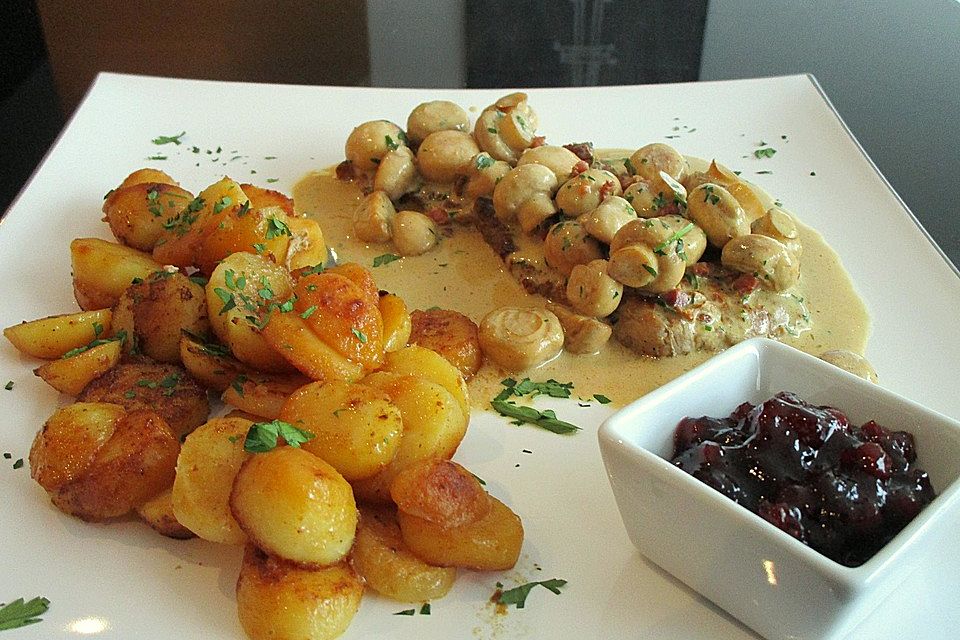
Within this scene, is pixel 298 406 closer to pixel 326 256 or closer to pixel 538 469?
pixel 538 469

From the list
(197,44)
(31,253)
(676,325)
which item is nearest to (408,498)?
(676,325)

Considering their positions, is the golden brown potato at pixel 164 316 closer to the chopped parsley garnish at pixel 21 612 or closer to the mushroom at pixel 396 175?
the chopped parsley garnish at pixel 21 612

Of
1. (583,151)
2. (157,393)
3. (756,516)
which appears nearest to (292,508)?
(157,393)

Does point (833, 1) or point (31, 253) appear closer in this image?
point (31, 253)

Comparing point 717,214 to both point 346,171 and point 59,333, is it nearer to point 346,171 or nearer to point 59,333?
point 346,171

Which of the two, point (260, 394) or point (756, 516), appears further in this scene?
point (260, 394)

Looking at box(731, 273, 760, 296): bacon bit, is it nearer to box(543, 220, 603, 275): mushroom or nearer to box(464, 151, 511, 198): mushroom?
box(543, 220, 603, 275): mushroom

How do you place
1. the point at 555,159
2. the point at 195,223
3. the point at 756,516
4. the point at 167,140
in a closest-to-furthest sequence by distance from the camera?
the point at 756,516 < the point at 195,223 < the point at 555,159 < the point at 167,140
